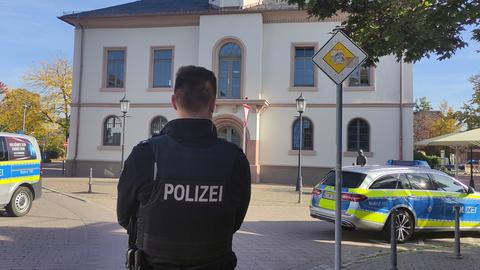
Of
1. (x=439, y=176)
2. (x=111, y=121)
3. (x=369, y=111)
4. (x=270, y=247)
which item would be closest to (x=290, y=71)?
(x=369, y=111)

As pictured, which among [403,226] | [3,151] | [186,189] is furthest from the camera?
[3,151]

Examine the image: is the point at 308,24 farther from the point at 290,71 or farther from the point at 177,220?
the point at 177,220

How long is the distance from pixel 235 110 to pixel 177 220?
86.3 ft

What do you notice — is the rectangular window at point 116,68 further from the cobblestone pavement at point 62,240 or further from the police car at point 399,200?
the police car at point 399,200

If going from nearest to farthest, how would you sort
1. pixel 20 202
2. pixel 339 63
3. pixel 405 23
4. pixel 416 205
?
pixel 339 63
pixel 405 23
pixel 416 205
pixel 20 202

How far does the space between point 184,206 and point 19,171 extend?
11.2 m

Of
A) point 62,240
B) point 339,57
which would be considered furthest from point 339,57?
point 62,240

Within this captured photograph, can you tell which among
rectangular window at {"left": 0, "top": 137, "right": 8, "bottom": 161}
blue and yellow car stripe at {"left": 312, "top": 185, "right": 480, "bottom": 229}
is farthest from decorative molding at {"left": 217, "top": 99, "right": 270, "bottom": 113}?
rectangular window at {"left": 0, "top": 137, "right": 8, "bottom": 161}

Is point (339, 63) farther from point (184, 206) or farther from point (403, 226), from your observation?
point (403, 226)

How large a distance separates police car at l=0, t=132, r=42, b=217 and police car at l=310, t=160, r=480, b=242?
7.04 meters

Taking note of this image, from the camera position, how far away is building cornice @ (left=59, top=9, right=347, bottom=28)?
2928cm

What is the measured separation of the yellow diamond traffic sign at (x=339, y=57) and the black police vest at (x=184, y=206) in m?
3.47

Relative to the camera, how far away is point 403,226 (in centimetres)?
1050

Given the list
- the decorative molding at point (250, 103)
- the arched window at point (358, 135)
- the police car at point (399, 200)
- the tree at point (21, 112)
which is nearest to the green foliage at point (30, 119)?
the tree at point (21, 112)
